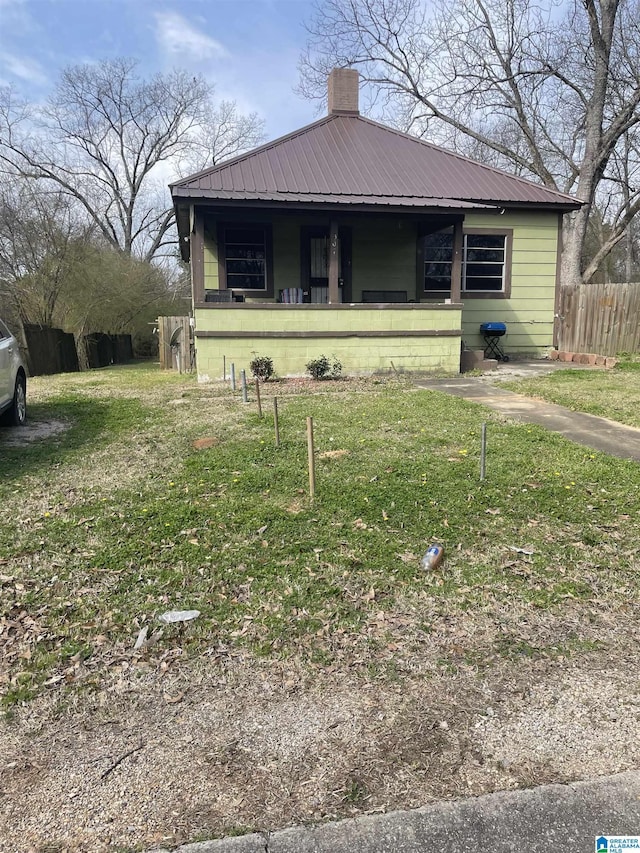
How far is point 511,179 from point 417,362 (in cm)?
624

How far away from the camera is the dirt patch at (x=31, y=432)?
664cm

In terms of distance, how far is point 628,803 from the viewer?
1821 millimetres

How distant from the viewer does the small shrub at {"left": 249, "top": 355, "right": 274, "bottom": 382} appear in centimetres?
1068

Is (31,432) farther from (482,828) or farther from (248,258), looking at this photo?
(248,258)

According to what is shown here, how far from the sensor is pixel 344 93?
597 inches

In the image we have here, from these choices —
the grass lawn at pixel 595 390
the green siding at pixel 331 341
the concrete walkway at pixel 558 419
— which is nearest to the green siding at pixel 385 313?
the green siding at pixel 331 341

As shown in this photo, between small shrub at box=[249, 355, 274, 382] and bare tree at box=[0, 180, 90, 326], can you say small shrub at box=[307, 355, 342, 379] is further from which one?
bare tree at box=[0, 180, 90, 326]

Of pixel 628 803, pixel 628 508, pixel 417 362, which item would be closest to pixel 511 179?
pixel 417 362

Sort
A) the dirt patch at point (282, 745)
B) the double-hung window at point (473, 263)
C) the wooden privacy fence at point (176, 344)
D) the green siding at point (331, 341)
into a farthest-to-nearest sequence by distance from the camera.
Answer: the wooden privacy fence at point (176, 344), the double-hung window at point (473, 263), the green siding at point (331, 341), the dirt patch at point (282, 745)

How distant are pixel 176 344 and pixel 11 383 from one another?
393 inches

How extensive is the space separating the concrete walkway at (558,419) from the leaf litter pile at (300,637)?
63cm

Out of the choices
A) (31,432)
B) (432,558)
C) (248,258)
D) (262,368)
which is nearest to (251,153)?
(248,258)

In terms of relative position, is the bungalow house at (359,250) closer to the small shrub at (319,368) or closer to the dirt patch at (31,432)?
the small shrub at (319,368)

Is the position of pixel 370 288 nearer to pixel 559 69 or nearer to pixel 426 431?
pixel 426 431
